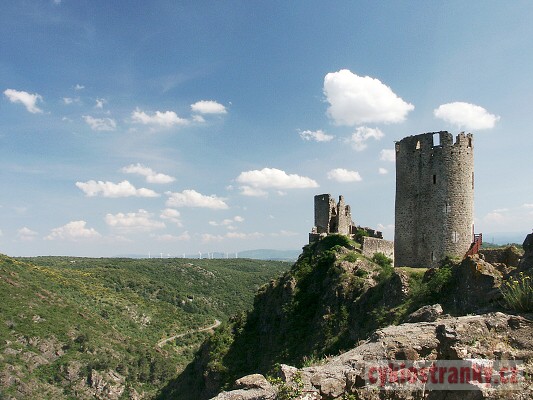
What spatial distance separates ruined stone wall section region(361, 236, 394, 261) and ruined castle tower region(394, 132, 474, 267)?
11.3ft

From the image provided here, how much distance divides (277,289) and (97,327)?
2318 inches

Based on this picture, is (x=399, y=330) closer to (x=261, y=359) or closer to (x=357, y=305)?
(x=357, y=305)

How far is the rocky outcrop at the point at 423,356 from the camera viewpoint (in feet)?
23.3

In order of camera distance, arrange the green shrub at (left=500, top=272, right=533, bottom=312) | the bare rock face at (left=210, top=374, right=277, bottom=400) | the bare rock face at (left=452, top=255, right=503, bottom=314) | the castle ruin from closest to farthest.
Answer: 1. the bare rock face at (left=210, top=374, right=277, bottom=400)
2. the green shrub at (left=500, top=272, right=533, bottom=312)
3. the bare rock face at (left=452, top=255, right=503, bottom=314)
4. the castle ruin

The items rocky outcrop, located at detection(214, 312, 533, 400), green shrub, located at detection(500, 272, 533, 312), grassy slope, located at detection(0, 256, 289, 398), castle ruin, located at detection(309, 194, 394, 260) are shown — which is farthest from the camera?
grassy slope, located at detection(0, 256, 289, 398)

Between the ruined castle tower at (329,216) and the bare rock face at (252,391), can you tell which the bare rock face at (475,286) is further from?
the ruined castle tower at (329,216)

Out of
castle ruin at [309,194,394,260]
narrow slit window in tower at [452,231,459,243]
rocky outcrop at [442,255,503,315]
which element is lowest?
rocky outcrop at [442,255,503,315]

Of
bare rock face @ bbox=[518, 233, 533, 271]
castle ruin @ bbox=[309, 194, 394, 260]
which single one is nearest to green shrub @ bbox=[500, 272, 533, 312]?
bare rock face @ bbox=[518, 233, 533, 271]

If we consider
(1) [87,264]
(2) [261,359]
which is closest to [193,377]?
(2) [261,359]

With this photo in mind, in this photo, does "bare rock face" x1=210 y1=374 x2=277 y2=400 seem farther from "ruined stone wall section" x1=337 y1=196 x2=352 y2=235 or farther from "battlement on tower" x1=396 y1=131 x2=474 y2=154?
"ruined stone wall section" x1=337 y1=196 x2=352 y2=235

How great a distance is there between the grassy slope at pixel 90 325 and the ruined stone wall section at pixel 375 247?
180 ft

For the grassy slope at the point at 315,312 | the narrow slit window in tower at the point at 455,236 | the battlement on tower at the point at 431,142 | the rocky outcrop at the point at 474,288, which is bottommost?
the grassy slope at the point at 315,312

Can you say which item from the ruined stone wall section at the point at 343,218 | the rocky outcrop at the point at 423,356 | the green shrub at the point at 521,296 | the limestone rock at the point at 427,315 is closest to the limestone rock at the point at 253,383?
the rocky outcrop at the point at 423,356

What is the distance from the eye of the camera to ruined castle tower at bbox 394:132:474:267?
24.0 meters
